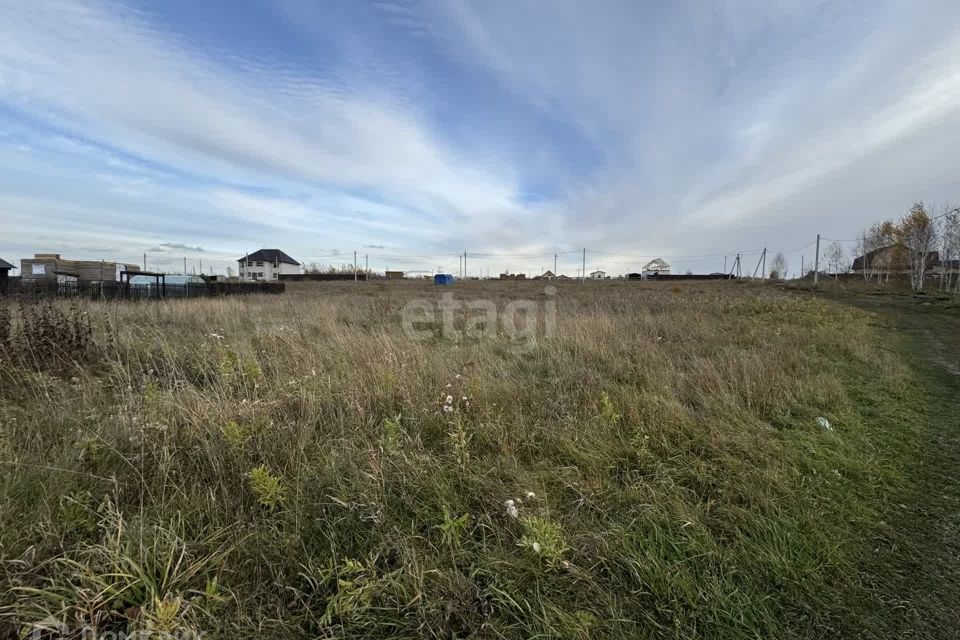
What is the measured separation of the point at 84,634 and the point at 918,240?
53.4 meters

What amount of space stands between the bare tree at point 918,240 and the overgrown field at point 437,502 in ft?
150

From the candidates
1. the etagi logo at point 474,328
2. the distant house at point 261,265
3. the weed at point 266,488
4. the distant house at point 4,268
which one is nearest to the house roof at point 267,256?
the distant house at point 261,265

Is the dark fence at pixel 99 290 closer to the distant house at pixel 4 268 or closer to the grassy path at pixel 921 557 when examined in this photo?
the distant house at pixel 4 268

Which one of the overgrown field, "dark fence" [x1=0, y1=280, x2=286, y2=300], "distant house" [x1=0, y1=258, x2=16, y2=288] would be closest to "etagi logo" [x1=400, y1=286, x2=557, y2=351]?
the overgrown field

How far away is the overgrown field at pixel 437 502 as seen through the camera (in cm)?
152

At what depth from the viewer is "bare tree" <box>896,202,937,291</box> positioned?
105ft

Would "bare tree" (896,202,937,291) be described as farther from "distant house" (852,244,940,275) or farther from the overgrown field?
the overgrown field

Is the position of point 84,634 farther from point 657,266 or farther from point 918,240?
point 657,266

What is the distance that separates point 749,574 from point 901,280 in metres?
61.4

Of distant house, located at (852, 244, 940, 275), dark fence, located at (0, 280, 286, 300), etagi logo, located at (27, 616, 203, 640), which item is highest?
distant house, located at (852, 244, 940, 275)

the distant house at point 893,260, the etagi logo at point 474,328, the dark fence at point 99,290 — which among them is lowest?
the etagi logo at point 474,328

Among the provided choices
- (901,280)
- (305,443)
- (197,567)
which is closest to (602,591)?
(197,567)

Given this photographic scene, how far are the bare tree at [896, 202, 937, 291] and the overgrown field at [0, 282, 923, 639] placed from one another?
45.8 meters

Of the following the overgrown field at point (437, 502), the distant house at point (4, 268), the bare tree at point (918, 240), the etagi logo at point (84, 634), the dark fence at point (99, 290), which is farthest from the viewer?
the bare tree at point (918, 240)
